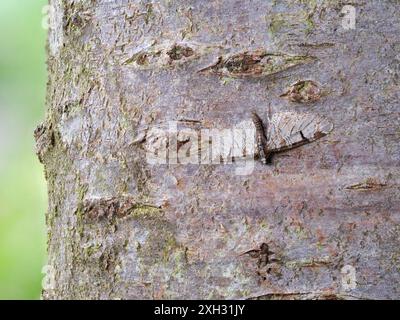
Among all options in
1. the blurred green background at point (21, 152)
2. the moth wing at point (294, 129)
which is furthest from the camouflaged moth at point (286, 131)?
the blurred green background at point (21, 152)

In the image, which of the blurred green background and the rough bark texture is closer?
the rough bark texture

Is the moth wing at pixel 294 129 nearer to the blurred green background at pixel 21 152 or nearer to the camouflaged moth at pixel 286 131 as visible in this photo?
the camouflaged moth at pixel 286 131

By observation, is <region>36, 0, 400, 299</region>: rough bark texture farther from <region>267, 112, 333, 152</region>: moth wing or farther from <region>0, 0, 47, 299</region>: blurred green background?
<region>0, 0, 47, 299</region>: blurred green background

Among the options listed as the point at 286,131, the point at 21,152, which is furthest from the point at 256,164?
the point at 21,152

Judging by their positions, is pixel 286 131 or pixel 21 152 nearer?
pixel 286 131

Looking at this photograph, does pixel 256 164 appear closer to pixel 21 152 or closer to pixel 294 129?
pixel 294 129

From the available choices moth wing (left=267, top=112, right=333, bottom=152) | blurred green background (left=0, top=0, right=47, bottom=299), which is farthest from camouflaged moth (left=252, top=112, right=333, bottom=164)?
blurred green background (left=0, top=0, right=47, bottom=299)

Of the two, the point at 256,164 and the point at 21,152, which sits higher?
the point at 21,152
